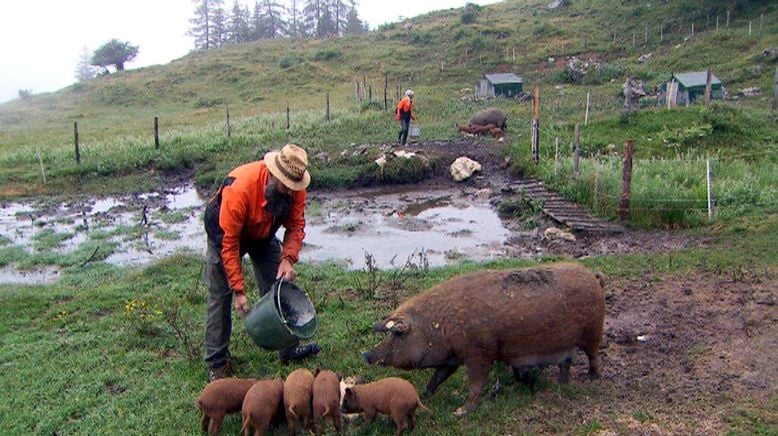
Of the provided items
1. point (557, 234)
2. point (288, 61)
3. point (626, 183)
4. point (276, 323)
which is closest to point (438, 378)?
point (276, 323)

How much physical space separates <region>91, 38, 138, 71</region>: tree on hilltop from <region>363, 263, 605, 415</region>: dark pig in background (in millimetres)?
70677

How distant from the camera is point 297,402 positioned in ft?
17.8

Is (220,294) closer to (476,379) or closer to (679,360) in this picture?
(476,379)

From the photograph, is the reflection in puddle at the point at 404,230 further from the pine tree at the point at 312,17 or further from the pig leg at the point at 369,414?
the pine tree at the point at 312,17

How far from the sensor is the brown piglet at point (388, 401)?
5.37m

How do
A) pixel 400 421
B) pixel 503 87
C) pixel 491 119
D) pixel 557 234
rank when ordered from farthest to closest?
pixel 503 87
pixel 491 119
pixel 557 234
pixel 400 421

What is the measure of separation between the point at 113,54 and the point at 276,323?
71105 millimetres

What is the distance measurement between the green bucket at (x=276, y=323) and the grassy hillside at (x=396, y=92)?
31.4 ft

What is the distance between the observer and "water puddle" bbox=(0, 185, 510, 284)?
12.5 metres

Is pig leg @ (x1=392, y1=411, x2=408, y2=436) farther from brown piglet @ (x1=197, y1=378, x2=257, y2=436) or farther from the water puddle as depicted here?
the water puddle

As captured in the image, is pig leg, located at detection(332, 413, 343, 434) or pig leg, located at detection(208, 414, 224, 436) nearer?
pig leg, located at detection(332, 413, 343, 434)

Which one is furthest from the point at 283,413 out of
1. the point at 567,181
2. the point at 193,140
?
the point at 193,140

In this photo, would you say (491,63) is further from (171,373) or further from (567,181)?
(171,373)

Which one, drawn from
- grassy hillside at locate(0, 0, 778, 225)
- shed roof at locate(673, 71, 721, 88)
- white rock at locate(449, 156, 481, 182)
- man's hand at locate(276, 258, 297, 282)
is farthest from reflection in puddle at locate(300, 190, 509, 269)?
shed roof at locate(673, 71, 721, 88)
